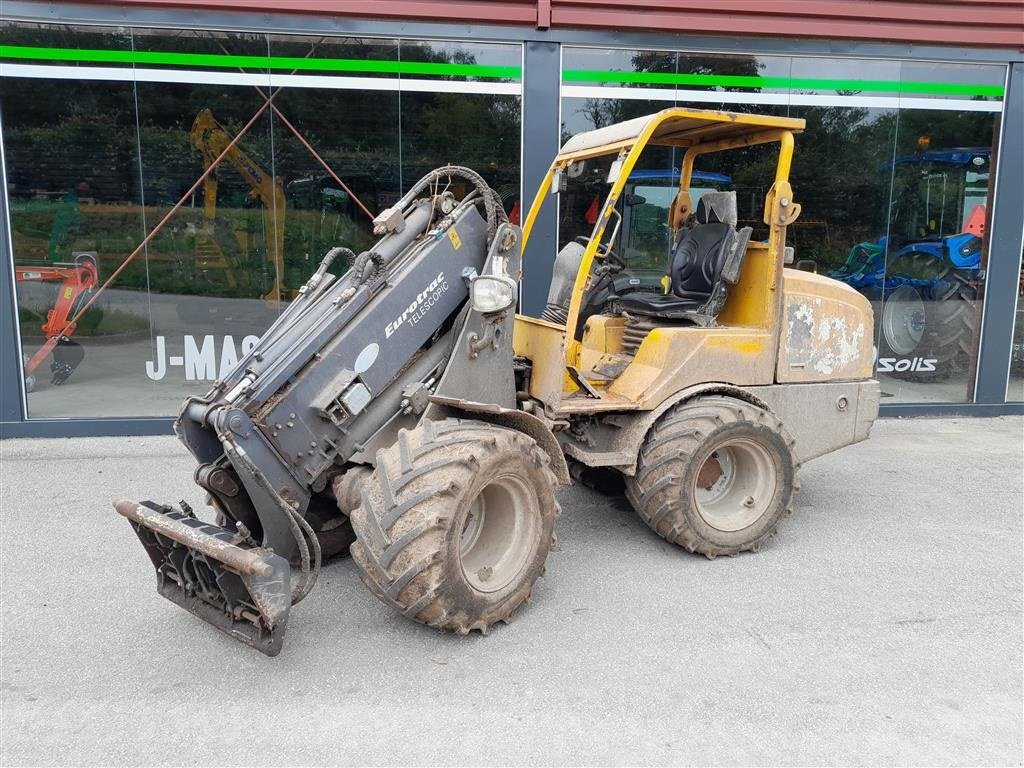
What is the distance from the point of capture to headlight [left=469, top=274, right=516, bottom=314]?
4125mm

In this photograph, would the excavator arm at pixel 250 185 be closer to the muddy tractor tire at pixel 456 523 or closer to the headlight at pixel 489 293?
the headlight at pixel 489 293

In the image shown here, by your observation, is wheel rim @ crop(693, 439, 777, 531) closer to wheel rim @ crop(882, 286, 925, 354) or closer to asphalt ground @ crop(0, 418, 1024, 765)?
asphalt ground @ crop(0, 418, 1024, 765)

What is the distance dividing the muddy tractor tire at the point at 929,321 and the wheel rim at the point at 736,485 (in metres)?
4.65

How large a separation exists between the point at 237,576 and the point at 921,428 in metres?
7.26

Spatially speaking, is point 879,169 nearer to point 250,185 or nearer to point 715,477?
point 715,477

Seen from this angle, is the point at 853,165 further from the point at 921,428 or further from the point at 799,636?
the point at 799,636

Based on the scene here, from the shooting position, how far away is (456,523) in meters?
3.60

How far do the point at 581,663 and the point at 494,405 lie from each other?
134 cm

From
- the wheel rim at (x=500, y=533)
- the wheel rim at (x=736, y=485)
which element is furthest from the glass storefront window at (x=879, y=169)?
the wheel rim at (x=500, y=533)

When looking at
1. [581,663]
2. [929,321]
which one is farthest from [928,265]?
[581,663]

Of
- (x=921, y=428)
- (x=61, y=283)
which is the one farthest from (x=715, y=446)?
(x=61, y=283)

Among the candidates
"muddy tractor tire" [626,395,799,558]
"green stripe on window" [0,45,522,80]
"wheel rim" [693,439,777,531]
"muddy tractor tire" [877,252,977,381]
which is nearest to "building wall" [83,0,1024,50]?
"green stripe on window" [0,45,522,80]

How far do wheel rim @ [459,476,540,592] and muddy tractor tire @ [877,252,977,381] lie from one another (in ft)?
20.7

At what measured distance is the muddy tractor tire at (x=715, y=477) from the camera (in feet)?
15.4
